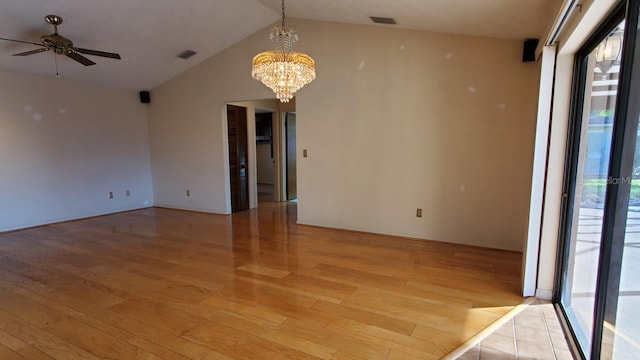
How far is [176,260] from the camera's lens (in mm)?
3590

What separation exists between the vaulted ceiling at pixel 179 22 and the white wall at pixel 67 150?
1.19 feet

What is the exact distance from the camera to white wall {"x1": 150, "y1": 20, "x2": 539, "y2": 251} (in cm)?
374

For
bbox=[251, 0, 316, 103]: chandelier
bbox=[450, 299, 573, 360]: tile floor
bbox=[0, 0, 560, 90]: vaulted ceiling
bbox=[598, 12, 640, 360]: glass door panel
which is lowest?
bbox=[450, 299, 573, 360]: tile floor

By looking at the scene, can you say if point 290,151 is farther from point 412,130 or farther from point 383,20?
point 383,20

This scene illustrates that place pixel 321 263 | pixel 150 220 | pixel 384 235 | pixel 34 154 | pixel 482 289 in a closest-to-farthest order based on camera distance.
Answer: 1. pixel 482 289
2. pixel 321 263
3. pixel 384 235
4. pixel 34 154
5. pixel 150 220

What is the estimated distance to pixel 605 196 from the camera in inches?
67.8

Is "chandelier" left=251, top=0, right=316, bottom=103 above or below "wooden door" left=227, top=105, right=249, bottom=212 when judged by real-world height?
above

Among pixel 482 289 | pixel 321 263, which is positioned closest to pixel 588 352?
pixel 482 289

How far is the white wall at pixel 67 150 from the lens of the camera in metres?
4.85

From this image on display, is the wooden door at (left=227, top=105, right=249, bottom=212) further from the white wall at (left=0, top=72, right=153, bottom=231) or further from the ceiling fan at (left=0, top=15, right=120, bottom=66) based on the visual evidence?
the ceiling fan at (left=0, top=15, right=120, bottom=66)

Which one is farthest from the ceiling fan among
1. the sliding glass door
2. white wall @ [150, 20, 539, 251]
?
the sliding glass door

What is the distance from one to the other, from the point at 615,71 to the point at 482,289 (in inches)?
74.1

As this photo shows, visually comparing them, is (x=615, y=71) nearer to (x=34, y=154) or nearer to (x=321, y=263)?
(x=321, y=263)

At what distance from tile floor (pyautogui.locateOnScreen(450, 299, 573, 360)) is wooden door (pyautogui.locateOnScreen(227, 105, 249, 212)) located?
4.88 meters
